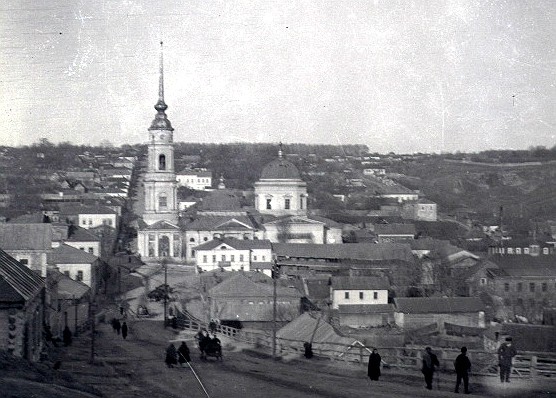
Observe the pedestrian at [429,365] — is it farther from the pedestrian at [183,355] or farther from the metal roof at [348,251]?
the metal roof at [348,251]

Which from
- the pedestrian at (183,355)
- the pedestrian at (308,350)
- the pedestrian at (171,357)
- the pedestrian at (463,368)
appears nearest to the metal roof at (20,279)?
the pedestrian at (171,357)

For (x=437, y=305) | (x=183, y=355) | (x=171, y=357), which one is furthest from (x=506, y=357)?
(x=437, y=305)

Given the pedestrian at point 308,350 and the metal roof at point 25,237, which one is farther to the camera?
the metal roof at point 25,237

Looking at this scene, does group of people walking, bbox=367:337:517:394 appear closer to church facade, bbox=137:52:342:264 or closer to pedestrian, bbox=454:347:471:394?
pedestrian, bbox=454:347:471:394

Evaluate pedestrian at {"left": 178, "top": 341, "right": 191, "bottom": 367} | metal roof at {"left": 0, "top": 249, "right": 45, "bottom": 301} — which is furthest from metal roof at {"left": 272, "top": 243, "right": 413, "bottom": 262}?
pedestrian at {"left": 178, "top": 341, "right": 191, "bottom": 367}

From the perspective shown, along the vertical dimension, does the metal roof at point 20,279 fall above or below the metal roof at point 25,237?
below

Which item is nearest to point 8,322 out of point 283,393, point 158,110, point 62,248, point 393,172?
point 283,393

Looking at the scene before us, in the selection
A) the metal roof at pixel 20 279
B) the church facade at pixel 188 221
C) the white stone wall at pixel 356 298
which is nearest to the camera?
the metal roof at pixel 20 279

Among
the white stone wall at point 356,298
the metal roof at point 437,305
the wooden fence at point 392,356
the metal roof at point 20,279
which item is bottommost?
the wooden fence at point 392,356
